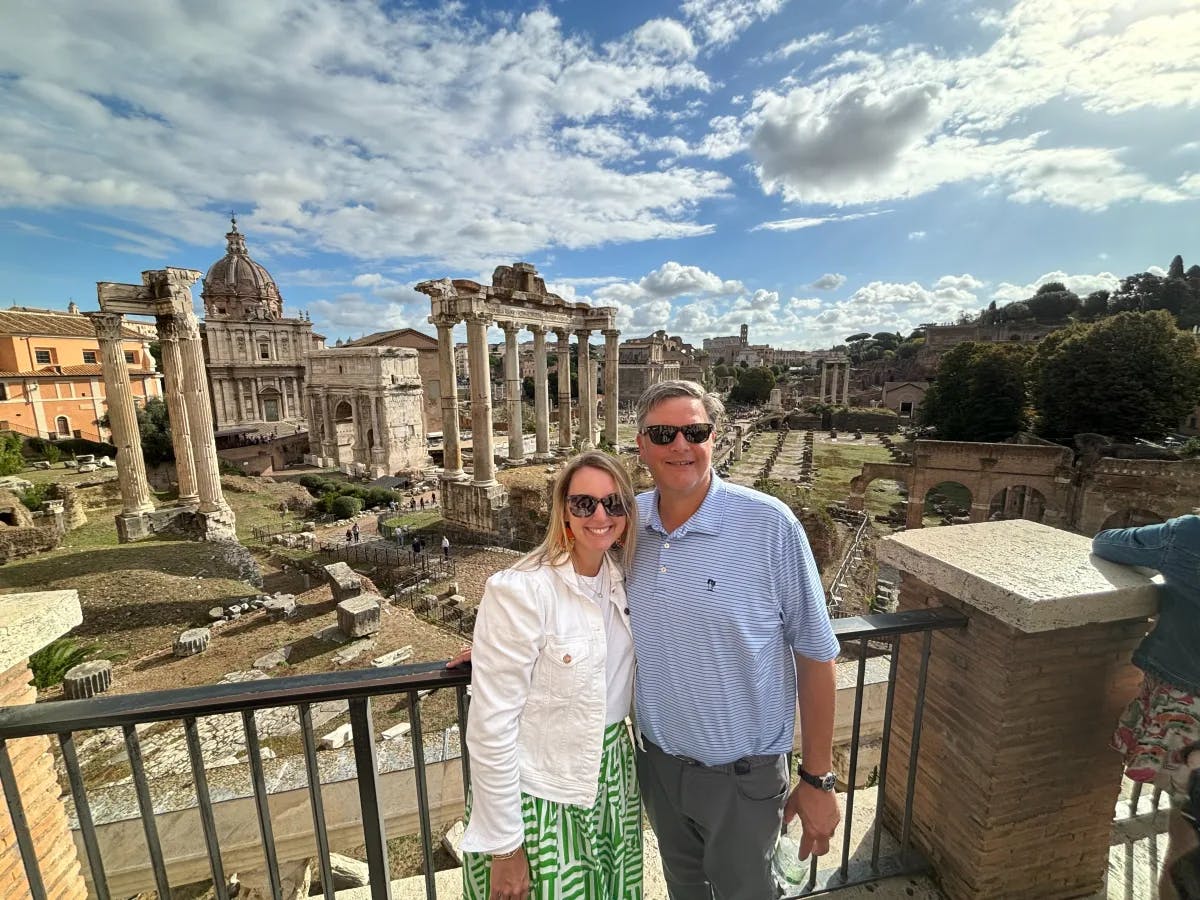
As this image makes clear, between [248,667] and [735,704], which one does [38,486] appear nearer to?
[248,667]

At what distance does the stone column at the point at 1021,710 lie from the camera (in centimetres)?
211

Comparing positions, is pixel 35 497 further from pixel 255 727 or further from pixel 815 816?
pixel 815 816

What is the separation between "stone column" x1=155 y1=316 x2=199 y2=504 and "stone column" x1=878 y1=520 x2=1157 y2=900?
17.3 meters

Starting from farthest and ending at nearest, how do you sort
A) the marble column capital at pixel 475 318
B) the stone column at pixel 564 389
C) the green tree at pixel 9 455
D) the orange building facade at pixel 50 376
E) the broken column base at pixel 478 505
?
the orange building facade at pixel 50 376 → the green tree at pixel 9 455 → the stone column at pixel 564 389 → the broken column base at pixel 478 505 → the marble column capital at pixel 475 318

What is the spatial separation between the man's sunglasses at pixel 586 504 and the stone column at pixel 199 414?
52.9 feet

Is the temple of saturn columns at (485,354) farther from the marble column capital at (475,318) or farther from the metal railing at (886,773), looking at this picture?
the metal railing at (886,773)

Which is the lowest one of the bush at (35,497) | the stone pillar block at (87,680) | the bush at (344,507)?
the bush at (344,507)

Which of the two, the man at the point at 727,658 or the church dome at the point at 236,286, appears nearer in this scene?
the man at the point at 727,658

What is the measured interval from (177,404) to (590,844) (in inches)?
677

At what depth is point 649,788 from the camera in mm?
2074

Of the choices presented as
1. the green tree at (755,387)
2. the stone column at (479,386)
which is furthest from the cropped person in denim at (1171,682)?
the green tree at (755,387)

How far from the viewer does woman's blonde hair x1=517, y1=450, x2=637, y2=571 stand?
5.85 feet

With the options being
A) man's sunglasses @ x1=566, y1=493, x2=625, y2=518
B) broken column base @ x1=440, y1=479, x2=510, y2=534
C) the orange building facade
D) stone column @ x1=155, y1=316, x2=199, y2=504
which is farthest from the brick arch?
the orange building facade

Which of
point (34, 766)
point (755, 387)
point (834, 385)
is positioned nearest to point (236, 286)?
point (34, 766)
